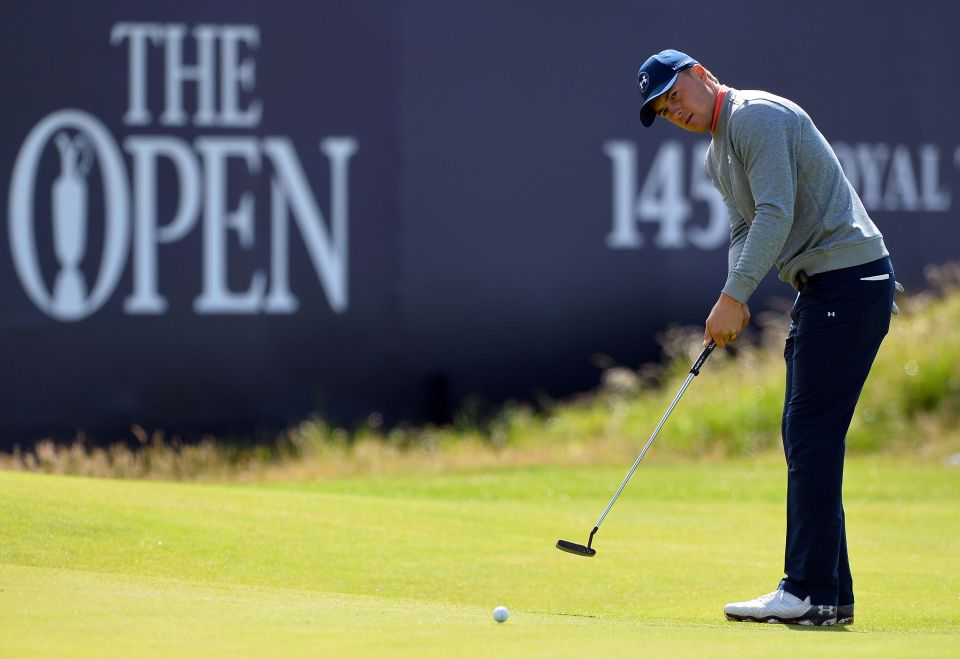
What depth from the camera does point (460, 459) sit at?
38.9 ft

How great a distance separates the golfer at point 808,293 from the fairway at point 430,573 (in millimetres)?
265

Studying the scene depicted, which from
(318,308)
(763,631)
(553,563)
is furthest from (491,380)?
(763,631)

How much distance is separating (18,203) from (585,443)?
15.9 feet

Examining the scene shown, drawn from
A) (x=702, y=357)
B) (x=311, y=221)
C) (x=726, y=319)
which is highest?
(x=311, y=221)

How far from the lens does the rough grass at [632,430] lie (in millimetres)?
11516

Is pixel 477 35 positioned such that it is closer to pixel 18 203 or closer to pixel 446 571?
pixel 18 203

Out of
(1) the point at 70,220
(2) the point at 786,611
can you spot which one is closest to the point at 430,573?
(2) the point at 786,611

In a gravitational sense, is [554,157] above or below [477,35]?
below

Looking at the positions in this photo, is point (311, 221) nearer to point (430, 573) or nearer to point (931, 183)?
point (931, 183)

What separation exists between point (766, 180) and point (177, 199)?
7972 mm

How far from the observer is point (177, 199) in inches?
480

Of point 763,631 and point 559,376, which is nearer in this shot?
point 763,631

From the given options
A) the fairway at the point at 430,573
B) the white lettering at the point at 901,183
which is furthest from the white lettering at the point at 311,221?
the white lettering at the point at 901,183

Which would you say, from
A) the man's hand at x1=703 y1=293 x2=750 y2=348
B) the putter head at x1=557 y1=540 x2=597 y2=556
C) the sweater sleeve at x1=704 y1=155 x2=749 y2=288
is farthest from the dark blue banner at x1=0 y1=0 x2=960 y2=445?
the man's hand at x1=703 y1=293 x2=750 y2=348
